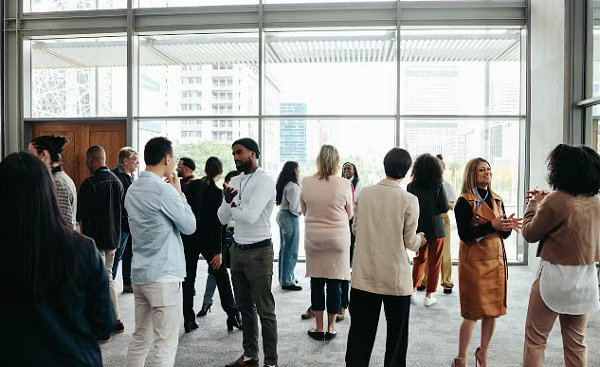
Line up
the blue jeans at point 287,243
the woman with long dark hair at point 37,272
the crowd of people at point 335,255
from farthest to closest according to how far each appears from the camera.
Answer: the blue jeans at point 287,243
the crowd of people at point 335,255
the woman with long dark hair at point 37,272

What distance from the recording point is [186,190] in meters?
4.61

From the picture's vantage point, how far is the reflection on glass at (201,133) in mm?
8055

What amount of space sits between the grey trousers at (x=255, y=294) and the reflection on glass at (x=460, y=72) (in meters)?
5.10

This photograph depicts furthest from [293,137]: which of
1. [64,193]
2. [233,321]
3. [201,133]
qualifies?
[64,193]

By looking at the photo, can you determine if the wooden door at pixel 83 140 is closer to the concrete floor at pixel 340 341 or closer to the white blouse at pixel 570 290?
the concrete floor at pixel 340 341

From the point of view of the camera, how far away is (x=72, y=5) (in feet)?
26.8

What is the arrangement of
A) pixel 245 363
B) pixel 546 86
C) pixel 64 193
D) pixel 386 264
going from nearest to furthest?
1. pixel 386 264
2. pixel 245 363
3. pixel 64 193
4. pixel 546 86

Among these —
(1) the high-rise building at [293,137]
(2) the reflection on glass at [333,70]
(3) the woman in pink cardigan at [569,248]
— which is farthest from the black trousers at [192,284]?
(2) the reflection on glass at [333,70]

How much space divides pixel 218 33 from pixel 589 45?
5.59 m

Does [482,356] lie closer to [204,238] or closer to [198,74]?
[204,238]

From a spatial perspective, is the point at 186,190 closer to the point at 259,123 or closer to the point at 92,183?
the point at 92,183

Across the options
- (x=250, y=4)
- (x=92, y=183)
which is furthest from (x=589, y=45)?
(x=92, y=183)

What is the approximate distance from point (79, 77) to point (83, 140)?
108 centimetres

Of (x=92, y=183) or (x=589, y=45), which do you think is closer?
(x=92, y=183)
